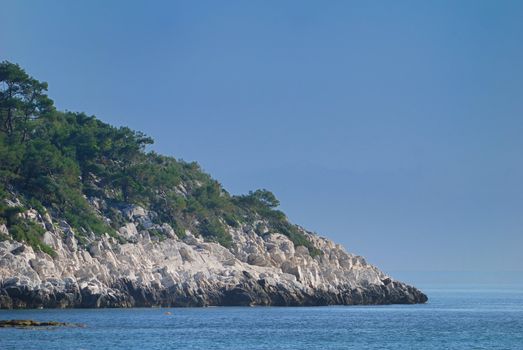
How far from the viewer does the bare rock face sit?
301ft

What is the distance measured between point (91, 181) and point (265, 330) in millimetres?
46953

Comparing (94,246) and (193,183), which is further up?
(193,183)

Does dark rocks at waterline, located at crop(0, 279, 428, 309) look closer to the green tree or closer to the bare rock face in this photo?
the bare rock face

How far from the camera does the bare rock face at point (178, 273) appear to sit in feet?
301

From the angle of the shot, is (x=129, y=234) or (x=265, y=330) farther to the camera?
(x=129, y=234)

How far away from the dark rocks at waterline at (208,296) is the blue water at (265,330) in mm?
1821

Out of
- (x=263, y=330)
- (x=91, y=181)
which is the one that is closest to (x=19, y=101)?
(x=91, y=181)

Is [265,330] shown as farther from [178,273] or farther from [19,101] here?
[19,101]

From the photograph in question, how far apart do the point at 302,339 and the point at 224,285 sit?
31.2m

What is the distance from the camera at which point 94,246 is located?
104 m

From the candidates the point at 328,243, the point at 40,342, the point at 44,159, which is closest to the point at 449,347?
the point at 40,342

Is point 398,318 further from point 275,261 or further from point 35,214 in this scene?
point 35,214

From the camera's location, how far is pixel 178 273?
339ft

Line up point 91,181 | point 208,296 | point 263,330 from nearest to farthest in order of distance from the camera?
1. point 263,330
2. point 208,296
3. point 91,181
